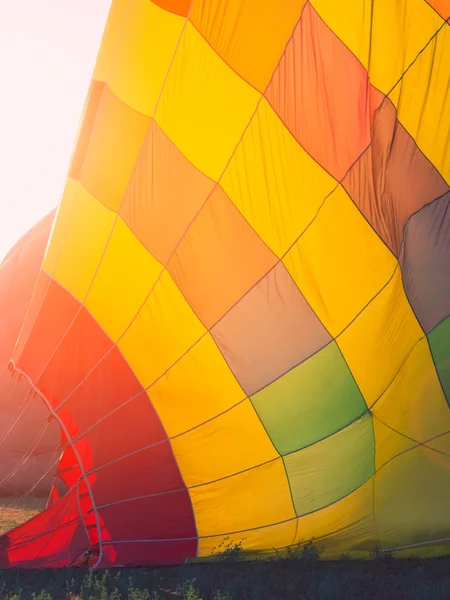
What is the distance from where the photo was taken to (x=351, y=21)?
3.99 m

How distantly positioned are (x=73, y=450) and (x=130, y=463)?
1.43 ft

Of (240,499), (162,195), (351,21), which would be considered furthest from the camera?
A: (240,499)

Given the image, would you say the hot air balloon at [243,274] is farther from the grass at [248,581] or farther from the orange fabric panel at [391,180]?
the grass at [248,581]

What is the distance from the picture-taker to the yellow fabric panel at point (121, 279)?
4.38 m

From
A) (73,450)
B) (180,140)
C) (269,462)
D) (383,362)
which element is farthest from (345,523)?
(180,140)

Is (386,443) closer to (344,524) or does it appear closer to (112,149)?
(344,524)

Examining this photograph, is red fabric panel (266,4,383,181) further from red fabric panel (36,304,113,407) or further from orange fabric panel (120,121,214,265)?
red fabric panel (36,304,113,407)

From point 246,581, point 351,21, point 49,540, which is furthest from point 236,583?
point 351,21

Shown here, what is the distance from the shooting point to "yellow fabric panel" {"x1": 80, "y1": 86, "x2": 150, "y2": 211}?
430cm

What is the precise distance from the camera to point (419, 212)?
4.47 m

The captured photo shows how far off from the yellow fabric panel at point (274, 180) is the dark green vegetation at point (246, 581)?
6.95 feet

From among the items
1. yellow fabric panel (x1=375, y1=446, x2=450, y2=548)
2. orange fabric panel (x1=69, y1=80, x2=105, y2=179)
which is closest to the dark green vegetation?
yellow fabric panel (x1=375, y1=446, x2=450, y2=548)

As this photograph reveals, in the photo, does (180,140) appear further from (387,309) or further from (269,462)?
(269,462)

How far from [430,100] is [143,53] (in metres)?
1.79
